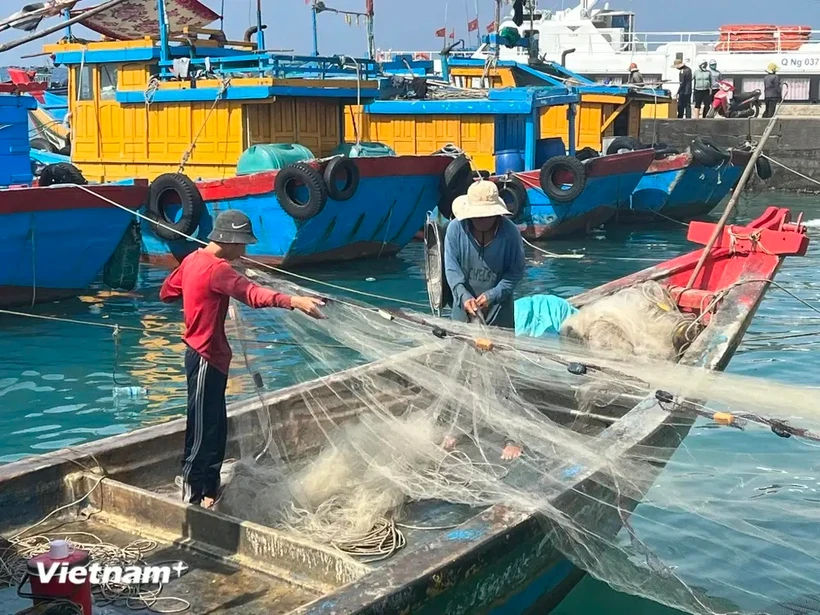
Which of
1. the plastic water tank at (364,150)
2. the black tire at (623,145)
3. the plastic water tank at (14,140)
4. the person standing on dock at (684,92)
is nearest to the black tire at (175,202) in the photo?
the plastic water tank at (14,140)

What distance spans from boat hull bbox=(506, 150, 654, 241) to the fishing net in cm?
1101

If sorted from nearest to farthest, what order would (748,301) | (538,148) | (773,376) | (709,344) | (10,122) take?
(709,344) → (748,301) → (773,376) → (10,122) → (538,148)

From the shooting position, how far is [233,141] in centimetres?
1473

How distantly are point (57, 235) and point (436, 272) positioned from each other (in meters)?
5.14

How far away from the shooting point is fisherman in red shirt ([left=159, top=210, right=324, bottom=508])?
457 centimetres

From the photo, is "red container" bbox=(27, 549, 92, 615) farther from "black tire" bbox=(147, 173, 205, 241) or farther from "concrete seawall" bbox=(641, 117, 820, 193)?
"concrete seawall" bbox=(641, 117, 820, 193)

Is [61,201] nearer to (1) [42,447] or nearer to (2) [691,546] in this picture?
(1) [42,447]

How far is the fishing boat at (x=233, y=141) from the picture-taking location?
42.6ft

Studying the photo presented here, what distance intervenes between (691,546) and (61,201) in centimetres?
822

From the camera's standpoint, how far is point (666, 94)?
77.8 ft

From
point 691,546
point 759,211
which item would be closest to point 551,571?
point 691,546

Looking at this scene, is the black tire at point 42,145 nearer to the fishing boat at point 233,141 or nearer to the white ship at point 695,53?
the fishing boat at point 233,141

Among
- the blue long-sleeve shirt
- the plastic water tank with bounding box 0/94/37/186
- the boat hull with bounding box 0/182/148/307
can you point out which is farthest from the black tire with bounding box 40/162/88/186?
the blue long-sleeve shirt

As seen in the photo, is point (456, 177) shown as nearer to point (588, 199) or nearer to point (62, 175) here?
point (588, 199)
